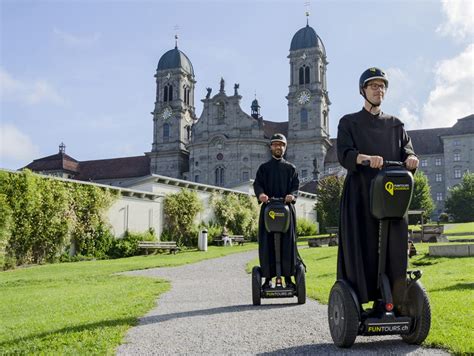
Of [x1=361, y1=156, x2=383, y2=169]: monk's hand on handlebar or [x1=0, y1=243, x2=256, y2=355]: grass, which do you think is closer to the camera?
[x1=361, y1=156, x2=383, y2=169]: monk's hand on handlebar

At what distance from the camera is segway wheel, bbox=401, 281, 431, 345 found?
4004 millimetres

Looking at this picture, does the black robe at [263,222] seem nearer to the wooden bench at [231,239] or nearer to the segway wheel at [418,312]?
the segway wheel at [418,312]

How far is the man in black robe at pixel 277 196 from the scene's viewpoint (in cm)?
688

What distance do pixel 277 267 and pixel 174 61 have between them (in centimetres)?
7872

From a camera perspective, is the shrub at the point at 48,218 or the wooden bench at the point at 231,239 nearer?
the shrub at the point at 48,218

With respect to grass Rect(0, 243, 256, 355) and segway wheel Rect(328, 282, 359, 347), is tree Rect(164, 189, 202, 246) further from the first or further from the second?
segway wheel Rect(328, 282, 359, 347)

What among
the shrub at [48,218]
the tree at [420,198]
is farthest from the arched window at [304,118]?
the shrub at [48,218]

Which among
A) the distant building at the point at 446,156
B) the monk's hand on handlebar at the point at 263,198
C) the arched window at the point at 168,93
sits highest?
the arched window at the point at 168,93

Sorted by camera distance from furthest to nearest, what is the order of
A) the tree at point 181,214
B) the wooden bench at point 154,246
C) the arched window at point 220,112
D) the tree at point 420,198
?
1. the arched window at point 220,112
2. the tree at point 420,198
3. the tree at point 181,214
4. the wooden bench at point 154,246

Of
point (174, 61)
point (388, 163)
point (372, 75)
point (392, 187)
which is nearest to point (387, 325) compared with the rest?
point (392, 187)

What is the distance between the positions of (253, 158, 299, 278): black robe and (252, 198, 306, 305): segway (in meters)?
0.09

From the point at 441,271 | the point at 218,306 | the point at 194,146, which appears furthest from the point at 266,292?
the point at 194,146

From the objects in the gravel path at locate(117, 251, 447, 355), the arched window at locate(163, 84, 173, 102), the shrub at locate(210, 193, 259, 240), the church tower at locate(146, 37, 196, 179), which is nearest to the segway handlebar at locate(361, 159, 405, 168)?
the gravel path at locate(117, 251, 447, 355)

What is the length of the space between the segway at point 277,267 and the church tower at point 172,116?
7076cm
